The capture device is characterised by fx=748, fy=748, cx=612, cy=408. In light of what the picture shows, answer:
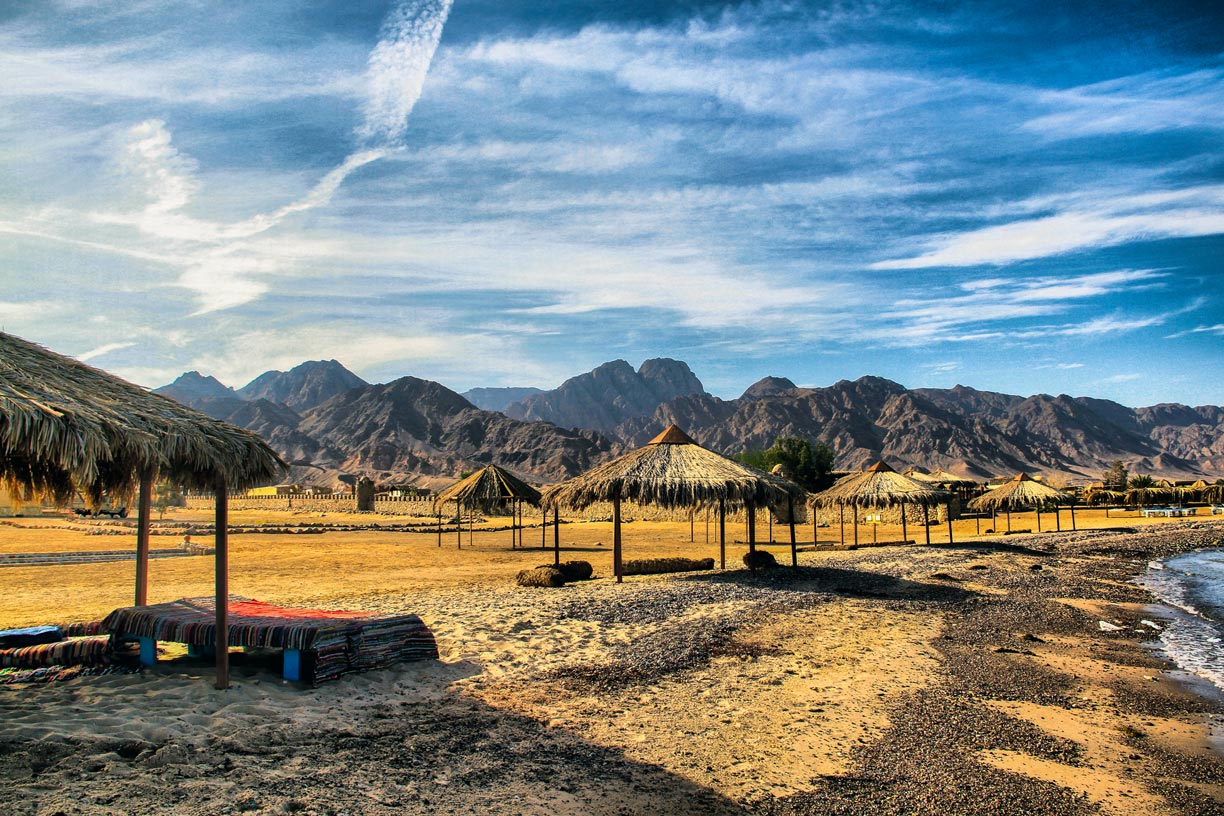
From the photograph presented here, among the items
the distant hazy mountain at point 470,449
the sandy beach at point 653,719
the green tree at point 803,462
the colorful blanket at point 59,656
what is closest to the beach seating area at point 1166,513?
the green tree at point 803,462

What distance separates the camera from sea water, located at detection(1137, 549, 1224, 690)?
1132cm

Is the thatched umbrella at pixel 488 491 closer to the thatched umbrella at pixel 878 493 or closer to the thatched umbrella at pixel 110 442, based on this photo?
the thatched umbrella at pixel 878 493

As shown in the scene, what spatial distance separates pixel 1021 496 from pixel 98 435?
114 ft

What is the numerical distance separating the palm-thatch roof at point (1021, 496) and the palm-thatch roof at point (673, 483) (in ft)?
64.4

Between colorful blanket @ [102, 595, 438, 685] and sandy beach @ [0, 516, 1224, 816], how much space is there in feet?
0.79

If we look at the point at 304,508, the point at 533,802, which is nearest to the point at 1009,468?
the point at 304,508

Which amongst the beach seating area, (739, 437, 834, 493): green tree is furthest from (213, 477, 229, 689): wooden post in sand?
the beach seating area

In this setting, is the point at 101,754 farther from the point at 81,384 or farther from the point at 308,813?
the point at 81,384

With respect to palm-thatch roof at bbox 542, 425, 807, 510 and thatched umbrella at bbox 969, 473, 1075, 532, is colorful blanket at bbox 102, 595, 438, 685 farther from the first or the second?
thatched umbrella at bbox 969, 473, 1075, 532

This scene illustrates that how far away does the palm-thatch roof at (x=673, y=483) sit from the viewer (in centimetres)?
1658

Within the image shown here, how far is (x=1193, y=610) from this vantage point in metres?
16.3

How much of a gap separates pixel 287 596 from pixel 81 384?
875 centimetres

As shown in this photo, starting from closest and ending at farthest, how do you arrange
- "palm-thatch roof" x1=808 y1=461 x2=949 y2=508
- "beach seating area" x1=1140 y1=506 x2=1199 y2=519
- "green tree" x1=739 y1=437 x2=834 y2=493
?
"palm-thatch roof" x1=808 y1=461 x2=949 y2=508, "beach seating area" x1=1140 y1=506 x2=1199 y2=519, "green tree" x1=739 y1=437 x2=834 y2=493

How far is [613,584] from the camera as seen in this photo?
1573 cm
